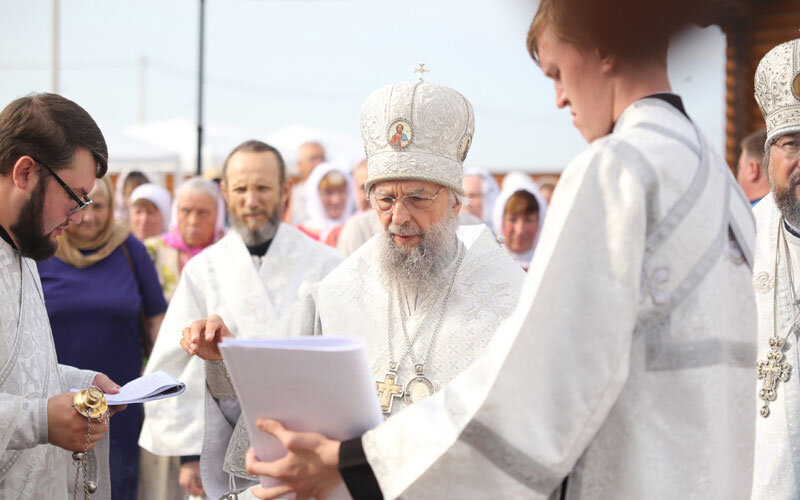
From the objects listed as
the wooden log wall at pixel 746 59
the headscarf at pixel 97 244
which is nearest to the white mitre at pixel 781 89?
the headscarf at pixel 97 244

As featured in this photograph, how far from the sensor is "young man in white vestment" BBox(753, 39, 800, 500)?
11.2ft

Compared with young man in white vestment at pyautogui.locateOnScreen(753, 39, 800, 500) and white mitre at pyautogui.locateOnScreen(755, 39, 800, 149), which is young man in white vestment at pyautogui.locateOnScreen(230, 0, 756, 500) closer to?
young man in white vestment at pyautogui.locateOnScreen(753, 39, 800, 500)

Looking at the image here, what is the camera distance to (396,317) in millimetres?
3432

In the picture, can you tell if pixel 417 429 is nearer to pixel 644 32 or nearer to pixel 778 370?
pixel 644 32

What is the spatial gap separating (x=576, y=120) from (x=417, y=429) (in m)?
0.80

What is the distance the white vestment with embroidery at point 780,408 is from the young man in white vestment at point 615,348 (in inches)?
Result: 60.5

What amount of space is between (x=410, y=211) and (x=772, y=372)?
4.95ft

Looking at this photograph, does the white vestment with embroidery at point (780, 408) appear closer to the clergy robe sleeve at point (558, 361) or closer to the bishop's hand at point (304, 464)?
the clergy robe sleeve at point (558, 361)

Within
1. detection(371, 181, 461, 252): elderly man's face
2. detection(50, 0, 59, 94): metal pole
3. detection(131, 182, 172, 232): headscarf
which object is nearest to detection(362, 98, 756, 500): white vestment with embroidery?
detection(371, 181, 461, 252): elderly man's face

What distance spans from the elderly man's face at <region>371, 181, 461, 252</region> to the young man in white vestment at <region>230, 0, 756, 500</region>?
1.51m

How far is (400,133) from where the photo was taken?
11.9 feet

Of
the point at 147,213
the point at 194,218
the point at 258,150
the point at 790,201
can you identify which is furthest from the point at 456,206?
the point at 147,213

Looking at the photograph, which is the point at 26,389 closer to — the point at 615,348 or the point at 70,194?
the point at 70,194

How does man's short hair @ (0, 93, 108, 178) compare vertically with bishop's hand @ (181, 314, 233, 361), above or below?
above
